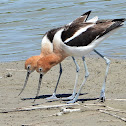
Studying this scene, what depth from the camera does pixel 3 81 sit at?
912 centimetres

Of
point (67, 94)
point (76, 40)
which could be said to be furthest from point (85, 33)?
point (67, 94)

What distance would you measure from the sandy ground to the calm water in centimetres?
137

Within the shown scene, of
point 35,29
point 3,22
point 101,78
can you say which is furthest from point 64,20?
point 101,78

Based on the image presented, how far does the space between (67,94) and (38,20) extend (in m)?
7.84

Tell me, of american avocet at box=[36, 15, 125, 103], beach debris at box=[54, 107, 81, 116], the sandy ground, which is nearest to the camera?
the sandy ground

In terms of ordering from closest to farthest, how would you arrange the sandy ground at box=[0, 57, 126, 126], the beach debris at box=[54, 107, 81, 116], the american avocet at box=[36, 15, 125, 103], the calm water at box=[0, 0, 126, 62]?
the sandy ground at box=[0, 57, 126, 126] < the beach debris at box=[54, 107, 81, 116] < the american avocet at box=[36, 15, 125, 103] < the calm water at box=[0, 0, 126, 62]

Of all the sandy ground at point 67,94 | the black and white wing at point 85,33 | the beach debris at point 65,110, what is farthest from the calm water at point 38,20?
the beach debris at point 65,110

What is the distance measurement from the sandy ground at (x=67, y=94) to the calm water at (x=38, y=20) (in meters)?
1.37

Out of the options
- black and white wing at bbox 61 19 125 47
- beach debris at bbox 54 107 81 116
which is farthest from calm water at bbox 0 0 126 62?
beach debris at bbox 54 107 81 116

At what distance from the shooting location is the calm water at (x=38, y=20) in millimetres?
12312

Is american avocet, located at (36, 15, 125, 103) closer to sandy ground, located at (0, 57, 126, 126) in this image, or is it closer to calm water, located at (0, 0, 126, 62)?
sandy ground, located at (0, 57, 126, 126)

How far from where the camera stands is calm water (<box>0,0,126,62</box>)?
12.3 metres

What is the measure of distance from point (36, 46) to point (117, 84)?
15.0 feet

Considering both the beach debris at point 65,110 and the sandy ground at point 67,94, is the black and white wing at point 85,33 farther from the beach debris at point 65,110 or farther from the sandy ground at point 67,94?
the beach debris at point 65,110
